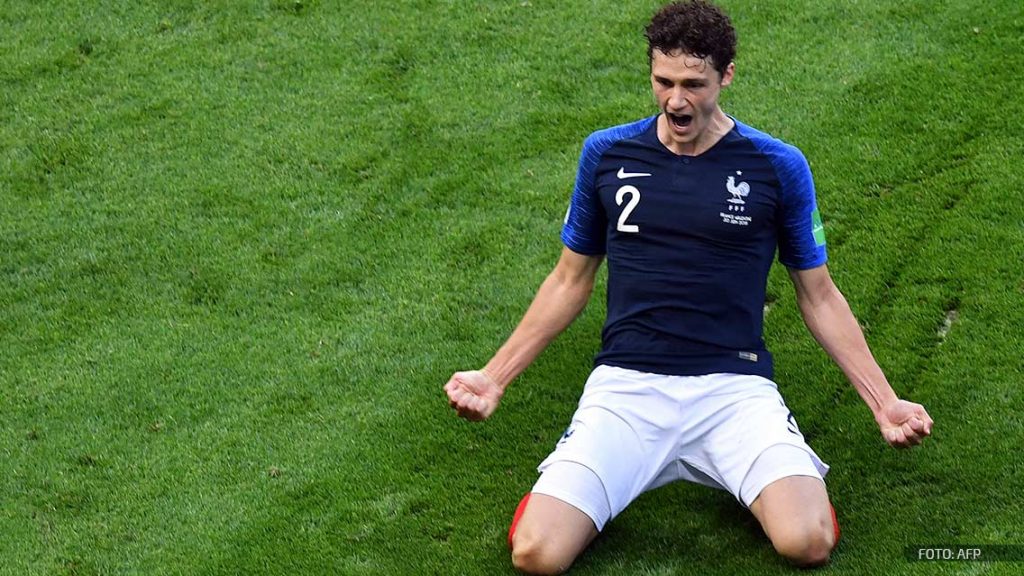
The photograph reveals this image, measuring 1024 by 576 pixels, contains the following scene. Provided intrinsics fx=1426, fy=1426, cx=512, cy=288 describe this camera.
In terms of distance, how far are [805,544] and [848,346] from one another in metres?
0.78

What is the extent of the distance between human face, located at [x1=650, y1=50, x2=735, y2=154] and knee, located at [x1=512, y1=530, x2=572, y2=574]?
61.4 inches

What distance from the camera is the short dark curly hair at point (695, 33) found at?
5098 millimetres

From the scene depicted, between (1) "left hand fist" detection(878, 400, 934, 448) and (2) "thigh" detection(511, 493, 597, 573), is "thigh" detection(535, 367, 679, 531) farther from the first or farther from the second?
(1) "left hand fist" detection(878, 400, 934, 448)

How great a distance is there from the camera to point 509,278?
22.1 ft

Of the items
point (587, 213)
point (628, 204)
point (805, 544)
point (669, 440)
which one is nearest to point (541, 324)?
point (587, 213)

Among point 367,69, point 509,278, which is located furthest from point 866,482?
point 367,69

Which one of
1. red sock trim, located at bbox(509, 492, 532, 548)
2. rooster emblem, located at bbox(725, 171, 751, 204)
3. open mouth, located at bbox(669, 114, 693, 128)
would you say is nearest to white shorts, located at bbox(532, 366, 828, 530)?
red sock trim, located at bbox(509, 492, 532, 548)

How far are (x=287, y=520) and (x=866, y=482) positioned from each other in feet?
7.28

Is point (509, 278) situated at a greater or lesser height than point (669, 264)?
lesser

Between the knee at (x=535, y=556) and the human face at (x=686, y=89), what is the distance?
5.11ft

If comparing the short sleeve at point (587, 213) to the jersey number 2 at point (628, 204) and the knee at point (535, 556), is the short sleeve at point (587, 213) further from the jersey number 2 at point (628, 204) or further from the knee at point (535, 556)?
the knee at point (535, 556)

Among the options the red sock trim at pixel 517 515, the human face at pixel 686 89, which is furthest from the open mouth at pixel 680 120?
the red sock trim at pixel 517 515

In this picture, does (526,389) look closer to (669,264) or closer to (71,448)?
(669,264)

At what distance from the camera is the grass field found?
5.41 metres
